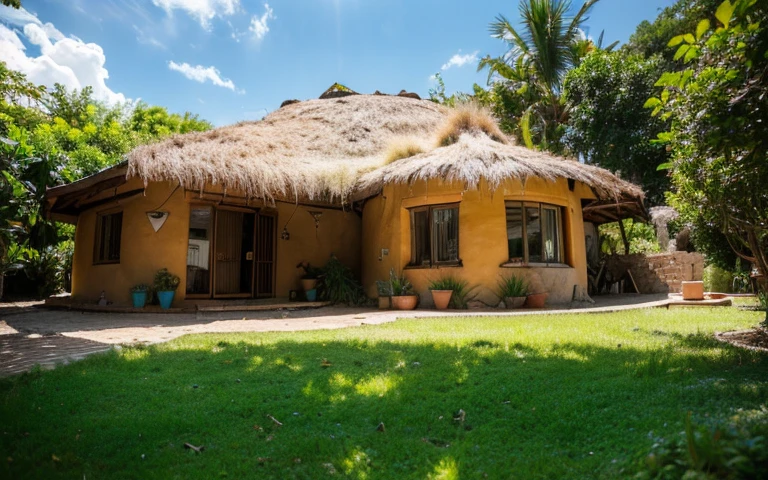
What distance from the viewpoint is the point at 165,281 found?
28.9 ft

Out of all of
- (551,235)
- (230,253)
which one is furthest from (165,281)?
(551,235)

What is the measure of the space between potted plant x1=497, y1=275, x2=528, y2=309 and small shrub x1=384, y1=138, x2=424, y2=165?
3.66m

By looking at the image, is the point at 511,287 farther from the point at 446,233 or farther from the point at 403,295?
the point at 403,295

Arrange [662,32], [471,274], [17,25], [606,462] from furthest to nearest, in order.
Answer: [662,32] < [471,274] < [17,25] < [606,462]

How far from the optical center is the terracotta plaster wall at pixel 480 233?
903 cm

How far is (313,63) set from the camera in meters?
15.9

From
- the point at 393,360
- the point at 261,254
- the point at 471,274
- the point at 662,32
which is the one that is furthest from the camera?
the point at 662,32

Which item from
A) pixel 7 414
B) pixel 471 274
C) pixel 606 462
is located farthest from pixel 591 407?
pixel 471 274

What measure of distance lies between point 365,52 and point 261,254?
8529 millimetres

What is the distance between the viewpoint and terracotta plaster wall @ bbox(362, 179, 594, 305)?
29.6 ft

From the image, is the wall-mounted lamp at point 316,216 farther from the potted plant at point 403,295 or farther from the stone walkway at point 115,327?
the potted plant at point 403,295

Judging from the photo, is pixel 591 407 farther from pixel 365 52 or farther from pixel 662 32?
pixel 662 32

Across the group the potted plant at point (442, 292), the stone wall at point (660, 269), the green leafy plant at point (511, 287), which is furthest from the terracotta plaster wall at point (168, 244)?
the stone wall at point (660, 269)

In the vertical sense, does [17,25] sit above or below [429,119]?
below
